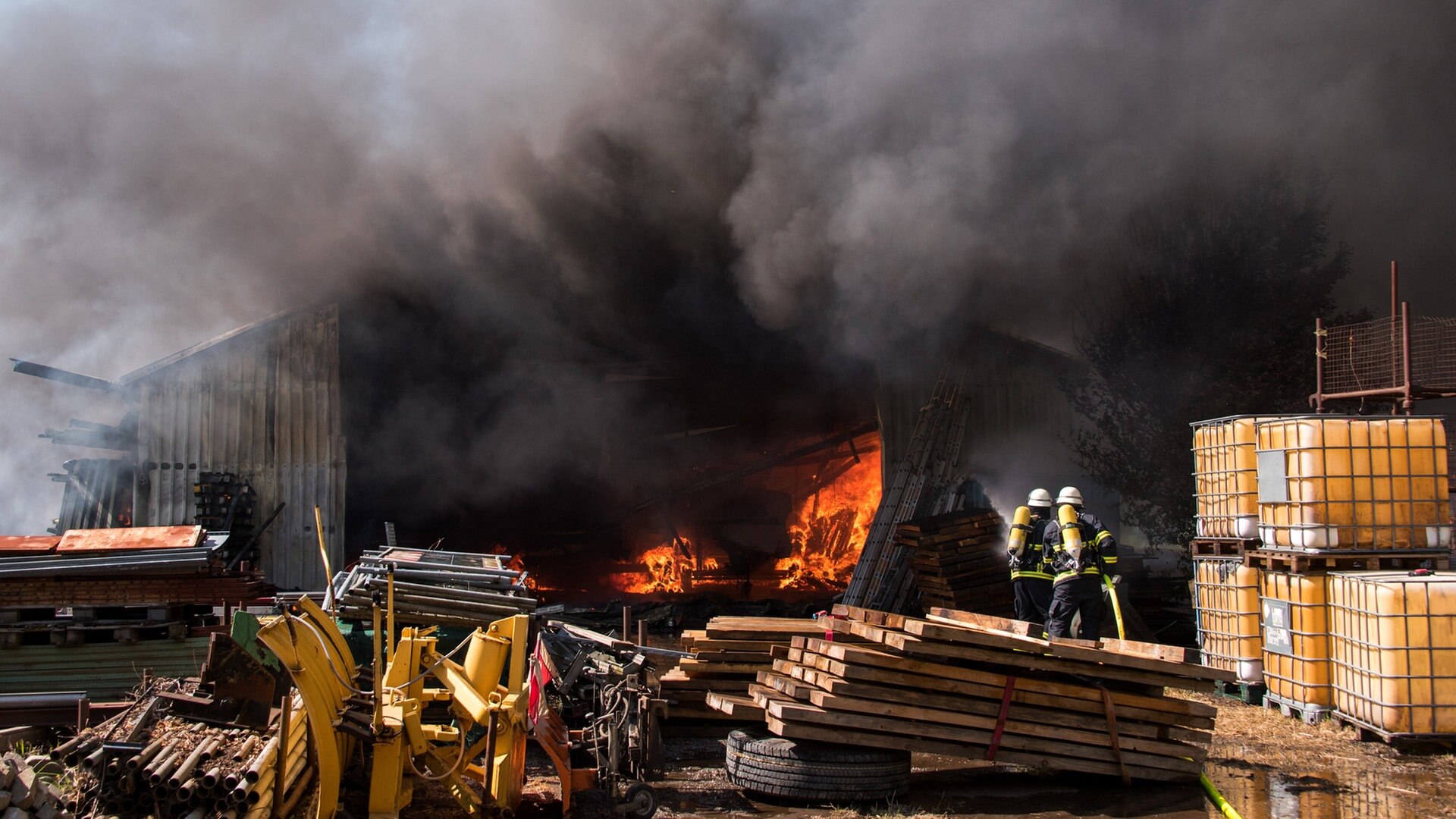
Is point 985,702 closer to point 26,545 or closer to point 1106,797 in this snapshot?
point 1106,797

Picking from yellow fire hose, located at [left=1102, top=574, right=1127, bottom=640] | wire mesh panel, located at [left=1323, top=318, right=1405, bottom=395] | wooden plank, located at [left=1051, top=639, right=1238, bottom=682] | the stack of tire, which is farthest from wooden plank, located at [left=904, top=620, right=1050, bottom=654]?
wire mesh panel, located at [left=1323, top=318, right=1405, bottom=395]

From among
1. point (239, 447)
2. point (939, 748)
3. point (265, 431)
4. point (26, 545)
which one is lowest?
point (939, 748)

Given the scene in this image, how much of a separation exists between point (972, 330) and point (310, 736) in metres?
12.2

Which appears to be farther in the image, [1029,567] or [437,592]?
[1029,567]

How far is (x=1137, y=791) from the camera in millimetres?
6348

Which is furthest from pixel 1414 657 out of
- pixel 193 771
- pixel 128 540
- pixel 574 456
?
pixel 574 456

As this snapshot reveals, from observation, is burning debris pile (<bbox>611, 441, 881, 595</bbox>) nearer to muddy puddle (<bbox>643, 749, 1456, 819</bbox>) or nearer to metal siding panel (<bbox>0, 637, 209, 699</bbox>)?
metal siding panel (<bbox>0, 637, 209, 699</bbox>)

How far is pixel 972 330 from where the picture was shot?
15375 mm

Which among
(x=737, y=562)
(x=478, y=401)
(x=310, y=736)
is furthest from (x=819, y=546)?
(x=310, y=736)

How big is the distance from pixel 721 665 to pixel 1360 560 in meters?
5.35

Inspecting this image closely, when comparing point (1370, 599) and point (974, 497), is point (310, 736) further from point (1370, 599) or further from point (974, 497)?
point (974, 497)

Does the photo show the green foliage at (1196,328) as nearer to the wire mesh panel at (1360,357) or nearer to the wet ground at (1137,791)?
the wire mesh panel at (1360,357)

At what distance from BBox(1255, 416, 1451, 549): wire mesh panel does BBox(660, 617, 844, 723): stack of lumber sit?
13.9ft

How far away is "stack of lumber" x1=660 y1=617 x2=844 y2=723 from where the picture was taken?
788 centimetres
